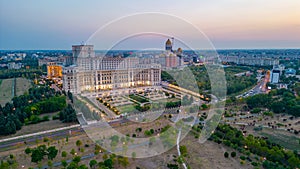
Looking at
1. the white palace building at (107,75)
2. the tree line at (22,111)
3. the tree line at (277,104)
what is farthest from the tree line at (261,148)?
the white palace building at (107,75)

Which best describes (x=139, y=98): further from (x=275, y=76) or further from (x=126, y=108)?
(x=275, y=76)

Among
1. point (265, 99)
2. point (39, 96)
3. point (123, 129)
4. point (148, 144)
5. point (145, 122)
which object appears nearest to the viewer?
point (148, 144)

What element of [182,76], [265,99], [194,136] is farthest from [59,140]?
[182,76]

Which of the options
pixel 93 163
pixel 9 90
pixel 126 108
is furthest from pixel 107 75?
pixel 93 163

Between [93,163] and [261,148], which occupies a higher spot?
[261,148]

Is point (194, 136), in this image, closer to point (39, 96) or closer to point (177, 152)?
point (177, 152)

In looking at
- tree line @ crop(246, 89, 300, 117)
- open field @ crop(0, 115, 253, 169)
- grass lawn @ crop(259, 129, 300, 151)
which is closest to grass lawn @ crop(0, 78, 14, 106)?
open field @ crop(0, 115, 253, 169)

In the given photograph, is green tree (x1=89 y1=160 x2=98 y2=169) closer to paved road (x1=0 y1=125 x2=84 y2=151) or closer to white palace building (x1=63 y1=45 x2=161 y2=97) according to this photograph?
paved road (x1=0 y1=125 x2=84 y2=151)

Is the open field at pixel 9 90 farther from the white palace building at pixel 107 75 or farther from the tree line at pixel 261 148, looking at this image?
the tree line at pixel 261 148
